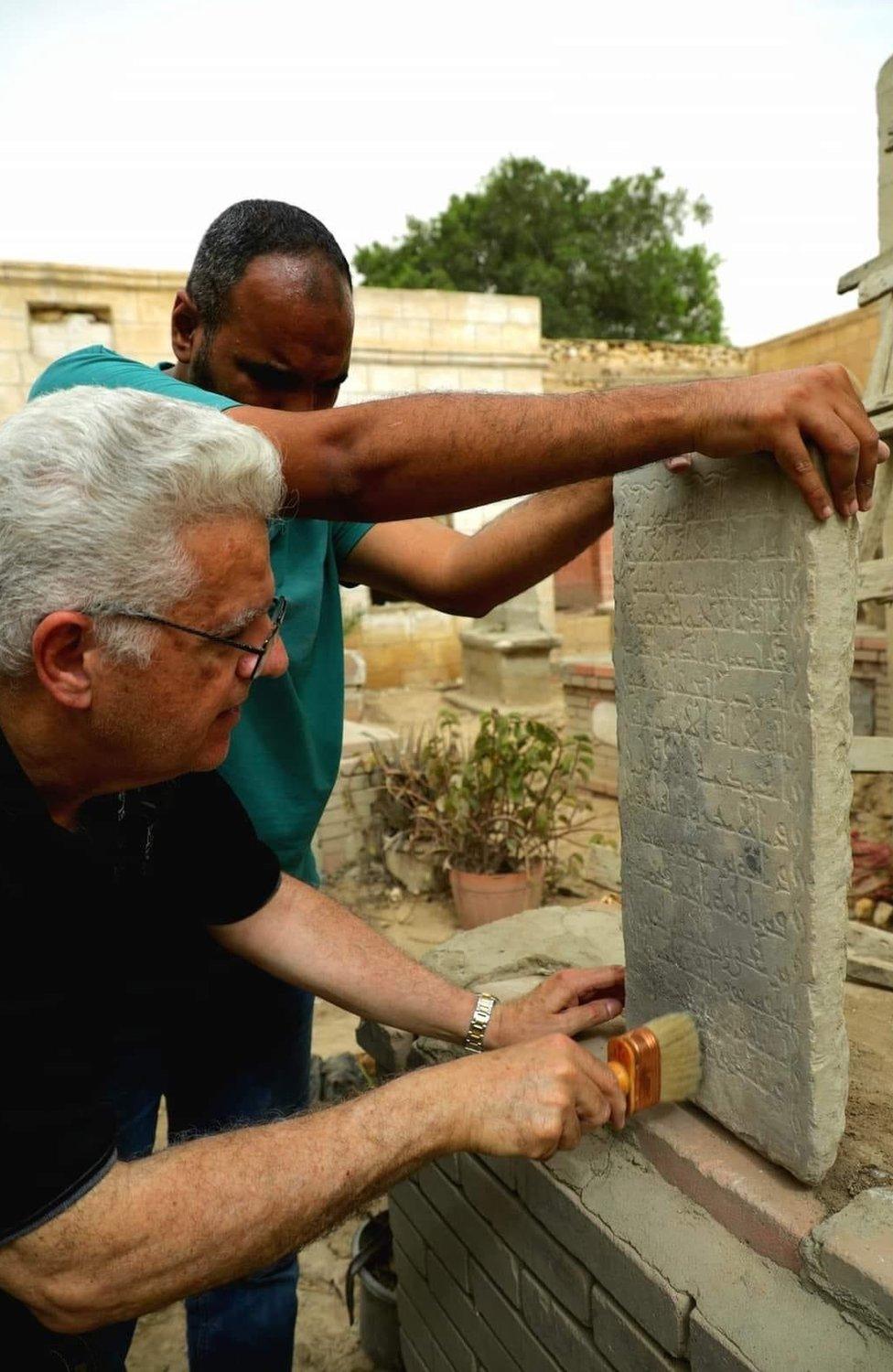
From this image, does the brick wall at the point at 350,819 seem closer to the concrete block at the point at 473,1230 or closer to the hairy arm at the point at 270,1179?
the concrete block at the point at 473,1230

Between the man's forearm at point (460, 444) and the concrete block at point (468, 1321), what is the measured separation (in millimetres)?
1586

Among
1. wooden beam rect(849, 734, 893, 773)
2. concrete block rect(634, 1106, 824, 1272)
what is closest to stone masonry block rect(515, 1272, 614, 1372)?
concrete block rect(634, 1106, 824, 1272)

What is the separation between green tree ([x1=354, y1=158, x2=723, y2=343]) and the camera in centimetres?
2595

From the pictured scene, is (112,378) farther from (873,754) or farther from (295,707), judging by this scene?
(873,754)

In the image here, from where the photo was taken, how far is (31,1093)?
1094mm

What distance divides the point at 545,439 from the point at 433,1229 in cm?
167

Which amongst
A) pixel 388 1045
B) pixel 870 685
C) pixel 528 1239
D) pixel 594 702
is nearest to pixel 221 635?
pixel 528 1239

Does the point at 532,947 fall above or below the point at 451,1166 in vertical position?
above

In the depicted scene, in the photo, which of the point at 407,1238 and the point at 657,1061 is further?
the point at 407,1238

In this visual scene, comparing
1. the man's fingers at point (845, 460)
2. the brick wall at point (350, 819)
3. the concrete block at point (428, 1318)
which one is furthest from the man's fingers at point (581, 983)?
the brick wall at point (350, 819)

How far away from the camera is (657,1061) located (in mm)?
1484

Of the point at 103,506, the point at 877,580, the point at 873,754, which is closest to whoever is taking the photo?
the point at 103,506

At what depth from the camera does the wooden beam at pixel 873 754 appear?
3260 mm

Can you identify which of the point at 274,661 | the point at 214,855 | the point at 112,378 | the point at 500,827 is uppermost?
the point at 112,378
